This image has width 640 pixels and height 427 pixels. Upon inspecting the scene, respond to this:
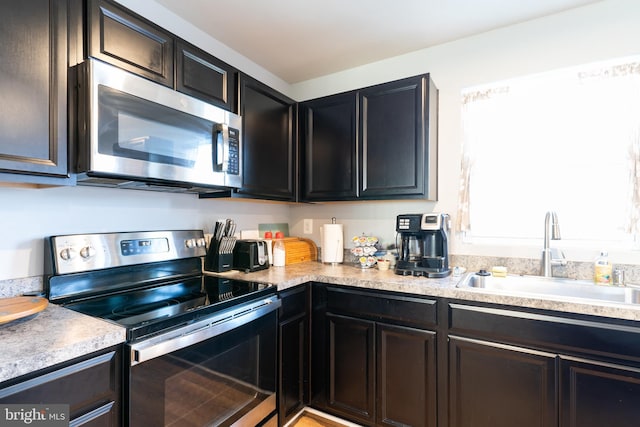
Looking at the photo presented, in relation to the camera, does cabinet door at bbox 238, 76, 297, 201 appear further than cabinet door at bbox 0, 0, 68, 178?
Yes

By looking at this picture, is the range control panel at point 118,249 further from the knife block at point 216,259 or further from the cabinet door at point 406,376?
the cabinet door at point 406,376

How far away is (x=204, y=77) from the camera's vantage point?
1.68m

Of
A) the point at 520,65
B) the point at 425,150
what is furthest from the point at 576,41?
the point at 425,150

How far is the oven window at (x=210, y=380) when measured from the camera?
108 centimetres

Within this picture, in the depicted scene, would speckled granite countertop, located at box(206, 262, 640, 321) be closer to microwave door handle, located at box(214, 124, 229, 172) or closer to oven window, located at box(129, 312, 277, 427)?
oven window, located at box(129, 312, 277, 427)

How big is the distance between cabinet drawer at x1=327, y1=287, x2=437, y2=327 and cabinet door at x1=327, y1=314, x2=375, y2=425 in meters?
0.06

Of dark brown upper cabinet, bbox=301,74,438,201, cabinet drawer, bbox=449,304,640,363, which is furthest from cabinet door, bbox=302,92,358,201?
cabinet drawer, bbox=449,304,640,363

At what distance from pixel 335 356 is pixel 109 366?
1218 mm

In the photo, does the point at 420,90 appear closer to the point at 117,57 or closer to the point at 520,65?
the point at 520,65

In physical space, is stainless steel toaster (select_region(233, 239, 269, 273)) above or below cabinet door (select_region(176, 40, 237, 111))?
below

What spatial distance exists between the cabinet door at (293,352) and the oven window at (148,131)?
90 cm

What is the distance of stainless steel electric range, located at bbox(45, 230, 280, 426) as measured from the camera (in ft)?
3.59

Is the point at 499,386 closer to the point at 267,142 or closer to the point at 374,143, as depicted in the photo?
the point at 374,143

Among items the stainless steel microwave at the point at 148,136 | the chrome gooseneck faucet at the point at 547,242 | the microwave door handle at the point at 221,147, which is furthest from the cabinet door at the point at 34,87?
the chrome gooseneck faucet at the point at 547,242
